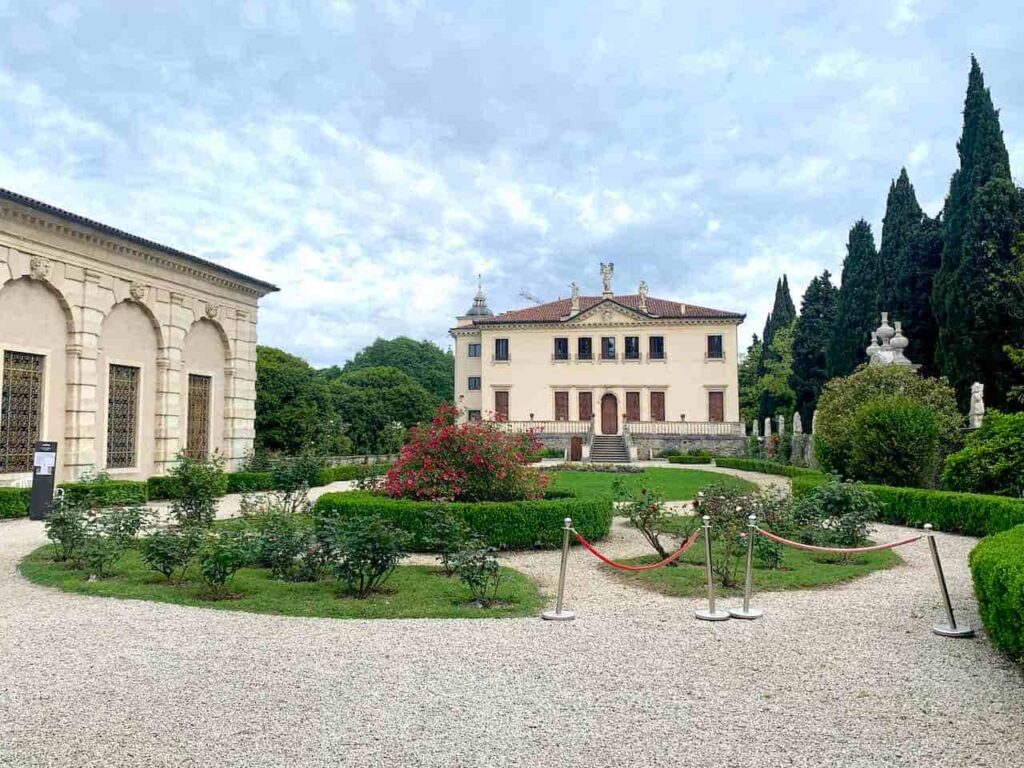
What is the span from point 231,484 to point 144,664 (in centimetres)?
1845

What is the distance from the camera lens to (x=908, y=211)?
34.3 metres

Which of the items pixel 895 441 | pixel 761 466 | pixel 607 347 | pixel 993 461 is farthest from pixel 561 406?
pixel 993 461

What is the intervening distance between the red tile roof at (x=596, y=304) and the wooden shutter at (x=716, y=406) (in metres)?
5.19

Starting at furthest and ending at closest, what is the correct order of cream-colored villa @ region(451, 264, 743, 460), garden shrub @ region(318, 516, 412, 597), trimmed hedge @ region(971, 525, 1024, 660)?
cream-colored villa @ region(451, 264, 743, 460)
garden shrub @ region(318, 516, 412, 597)
trimmed hedge @ region(971, 525, 1024, 660)

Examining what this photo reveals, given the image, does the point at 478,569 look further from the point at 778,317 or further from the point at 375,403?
the point at 778,317

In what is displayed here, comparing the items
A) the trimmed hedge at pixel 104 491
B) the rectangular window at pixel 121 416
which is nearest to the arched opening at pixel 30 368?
the trimmed hedge at pixel 104 491

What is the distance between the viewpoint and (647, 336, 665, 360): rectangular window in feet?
162

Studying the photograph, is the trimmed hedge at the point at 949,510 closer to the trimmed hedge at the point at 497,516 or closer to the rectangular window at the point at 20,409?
the trimmed hedge at the point at 497,516

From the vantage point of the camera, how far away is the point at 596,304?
4984 cm

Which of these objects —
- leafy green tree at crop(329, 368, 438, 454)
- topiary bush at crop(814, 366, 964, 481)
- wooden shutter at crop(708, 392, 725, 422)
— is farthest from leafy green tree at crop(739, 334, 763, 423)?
topiary bush at crop(814, 366, 964, 481)

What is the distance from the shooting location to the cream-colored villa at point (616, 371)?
48594 millimetres

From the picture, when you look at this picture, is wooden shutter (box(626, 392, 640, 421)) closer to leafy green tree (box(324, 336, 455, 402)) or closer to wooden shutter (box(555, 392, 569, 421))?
wooden shutter (box(555, 392, 569, 421))

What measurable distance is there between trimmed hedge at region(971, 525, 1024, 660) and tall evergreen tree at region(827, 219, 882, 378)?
3072 centimetres

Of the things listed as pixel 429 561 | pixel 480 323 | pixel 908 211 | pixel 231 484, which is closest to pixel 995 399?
pixel 908 211
